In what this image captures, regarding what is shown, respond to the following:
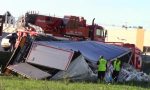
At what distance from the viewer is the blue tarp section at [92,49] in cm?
2642

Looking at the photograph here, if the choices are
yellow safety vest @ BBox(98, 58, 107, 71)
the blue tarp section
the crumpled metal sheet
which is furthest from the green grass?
the blue tarp section

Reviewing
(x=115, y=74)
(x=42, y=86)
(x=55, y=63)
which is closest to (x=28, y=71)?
(x=55, y=63)

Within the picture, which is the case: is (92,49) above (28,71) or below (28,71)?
above

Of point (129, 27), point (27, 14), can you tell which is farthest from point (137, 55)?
point (129, 27)

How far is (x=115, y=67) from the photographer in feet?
89.0

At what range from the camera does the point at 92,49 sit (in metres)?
28.2

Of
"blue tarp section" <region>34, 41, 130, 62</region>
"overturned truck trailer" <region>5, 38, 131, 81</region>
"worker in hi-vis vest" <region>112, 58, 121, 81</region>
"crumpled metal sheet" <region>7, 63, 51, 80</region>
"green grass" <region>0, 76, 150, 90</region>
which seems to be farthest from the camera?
"worker in hi-vis vest" <region>112, 58, 121, 81</region>

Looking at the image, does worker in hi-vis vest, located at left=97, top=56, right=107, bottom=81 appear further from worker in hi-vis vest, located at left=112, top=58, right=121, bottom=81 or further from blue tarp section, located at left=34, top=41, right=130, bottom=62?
worker in hi-vis vest, located at left=112, top=58, right=121, bottom=81

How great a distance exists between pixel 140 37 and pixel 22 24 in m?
52.6

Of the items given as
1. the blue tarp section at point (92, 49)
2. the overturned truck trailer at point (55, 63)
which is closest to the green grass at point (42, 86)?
the overturned truck trailer at point (55, 63)

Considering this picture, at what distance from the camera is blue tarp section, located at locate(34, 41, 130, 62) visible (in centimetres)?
2642

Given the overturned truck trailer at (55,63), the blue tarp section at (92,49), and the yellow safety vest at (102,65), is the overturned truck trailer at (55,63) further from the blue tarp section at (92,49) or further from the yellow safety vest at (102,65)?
the yellow safety vest at (102,65)

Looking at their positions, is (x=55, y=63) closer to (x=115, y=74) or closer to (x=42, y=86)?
(x=115, y=74)

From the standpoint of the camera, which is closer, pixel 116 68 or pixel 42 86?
pixel 42 86
